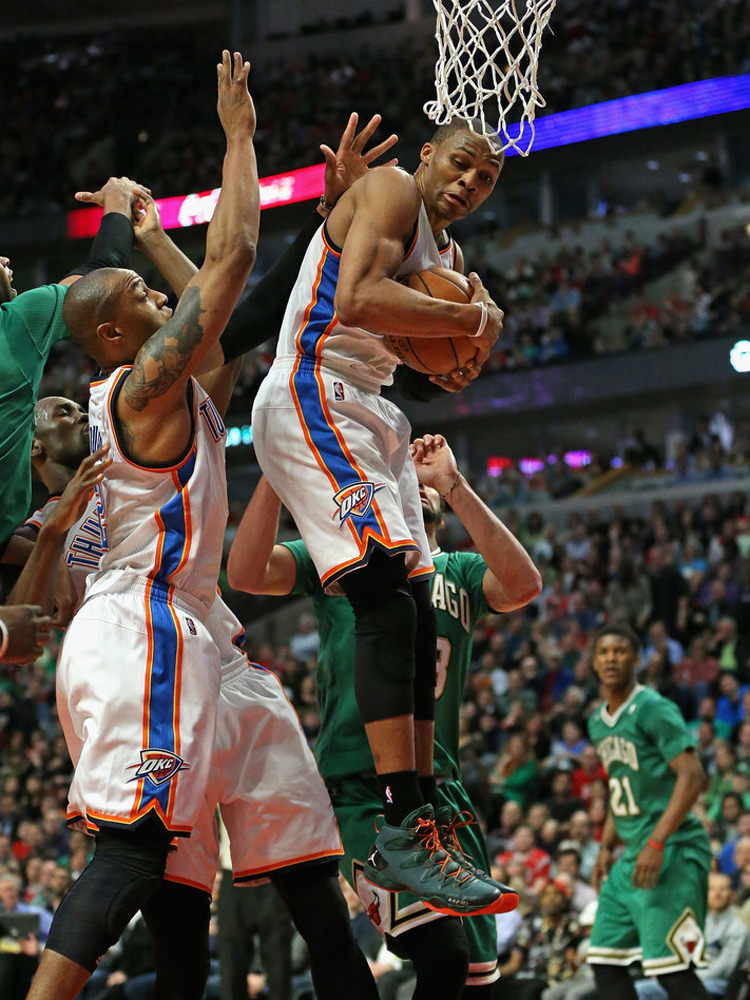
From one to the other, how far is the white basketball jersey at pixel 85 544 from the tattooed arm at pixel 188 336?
1.40ft

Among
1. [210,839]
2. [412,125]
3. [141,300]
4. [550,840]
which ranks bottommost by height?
[550,840]

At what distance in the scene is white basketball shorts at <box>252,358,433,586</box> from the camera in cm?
359

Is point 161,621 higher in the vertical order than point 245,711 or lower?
higher

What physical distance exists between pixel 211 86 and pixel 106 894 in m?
22.4

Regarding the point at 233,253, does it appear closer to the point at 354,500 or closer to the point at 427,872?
the point at 354,500

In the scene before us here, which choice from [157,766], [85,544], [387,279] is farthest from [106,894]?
[387,279]

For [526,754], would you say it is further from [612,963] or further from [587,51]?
[587,51]

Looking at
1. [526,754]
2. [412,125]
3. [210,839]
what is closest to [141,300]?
[210,839]

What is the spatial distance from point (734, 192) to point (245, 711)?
1809 centimetres

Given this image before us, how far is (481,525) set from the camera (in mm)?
4539

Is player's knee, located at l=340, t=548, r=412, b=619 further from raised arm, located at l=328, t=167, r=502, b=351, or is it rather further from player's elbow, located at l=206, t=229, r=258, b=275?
player's elbow, located at l=206, t=229, r=258, b=275

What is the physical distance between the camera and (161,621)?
3.41m

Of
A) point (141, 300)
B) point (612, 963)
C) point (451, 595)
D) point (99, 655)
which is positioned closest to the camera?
point (99, 655)

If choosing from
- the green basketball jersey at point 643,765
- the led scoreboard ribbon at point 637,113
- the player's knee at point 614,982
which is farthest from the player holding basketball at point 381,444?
the led scoreboard ribbon at point 637,113
